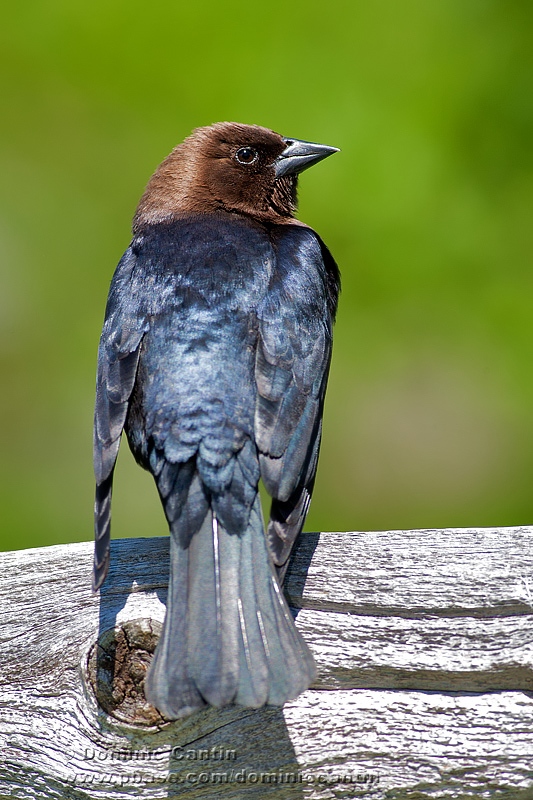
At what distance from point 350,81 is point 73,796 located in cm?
367

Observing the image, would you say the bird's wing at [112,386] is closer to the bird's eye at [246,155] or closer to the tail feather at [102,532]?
the tail feather at [102,532]

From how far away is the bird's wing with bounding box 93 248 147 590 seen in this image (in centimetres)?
270

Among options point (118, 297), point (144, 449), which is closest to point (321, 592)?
point (144, 449)

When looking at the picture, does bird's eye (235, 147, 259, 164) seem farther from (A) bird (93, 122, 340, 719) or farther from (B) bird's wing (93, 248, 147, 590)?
(B) bird's wing (93, 248, 147, 590)

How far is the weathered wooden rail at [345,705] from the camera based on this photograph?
2.34m

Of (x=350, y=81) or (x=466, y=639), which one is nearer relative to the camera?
(x=466, y=639)

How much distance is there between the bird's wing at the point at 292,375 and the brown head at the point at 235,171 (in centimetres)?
40

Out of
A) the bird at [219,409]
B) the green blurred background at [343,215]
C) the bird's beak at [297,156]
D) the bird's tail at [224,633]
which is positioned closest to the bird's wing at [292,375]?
the bird at [219,409]

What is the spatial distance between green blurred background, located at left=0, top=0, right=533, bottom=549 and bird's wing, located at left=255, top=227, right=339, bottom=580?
114 centimetres

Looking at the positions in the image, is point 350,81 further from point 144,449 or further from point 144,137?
point 144,449

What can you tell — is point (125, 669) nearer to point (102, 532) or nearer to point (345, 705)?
point (102, 532)

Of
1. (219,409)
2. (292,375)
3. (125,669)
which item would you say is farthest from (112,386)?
(125,669)

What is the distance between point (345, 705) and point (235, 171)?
2.31m

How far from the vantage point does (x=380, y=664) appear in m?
2.42
